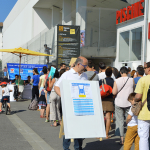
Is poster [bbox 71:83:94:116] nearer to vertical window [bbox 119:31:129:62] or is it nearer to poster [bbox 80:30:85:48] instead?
vertical window [bbox 119:31:129:62]

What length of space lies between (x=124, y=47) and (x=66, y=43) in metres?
4.06

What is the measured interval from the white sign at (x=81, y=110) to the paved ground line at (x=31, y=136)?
1.75 metres

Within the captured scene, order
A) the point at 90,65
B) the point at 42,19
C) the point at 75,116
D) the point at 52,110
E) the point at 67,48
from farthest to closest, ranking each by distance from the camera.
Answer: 1. the point at 42,19
2. the point at 67,48
3. the point at 52,110
4. the point at 90,65
5. the point at 75,116

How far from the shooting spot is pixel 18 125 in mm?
8766

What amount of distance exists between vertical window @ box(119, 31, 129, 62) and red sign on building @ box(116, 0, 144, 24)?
1.00m

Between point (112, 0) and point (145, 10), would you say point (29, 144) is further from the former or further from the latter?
point (112, 0)

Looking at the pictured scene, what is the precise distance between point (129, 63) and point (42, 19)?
19.0 meters

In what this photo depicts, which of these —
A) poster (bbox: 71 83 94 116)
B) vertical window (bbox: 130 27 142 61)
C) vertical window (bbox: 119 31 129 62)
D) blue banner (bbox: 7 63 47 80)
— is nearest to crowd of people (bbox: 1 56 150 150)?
poster (bbox: 71 83 94 116)

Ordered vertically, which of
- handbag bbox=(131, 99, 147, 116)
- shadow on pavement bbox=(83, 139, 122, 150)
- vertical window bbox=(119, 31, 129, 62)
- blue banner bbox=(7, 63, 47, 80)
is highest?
vertical window bbox=(119, 31, 129, 62)

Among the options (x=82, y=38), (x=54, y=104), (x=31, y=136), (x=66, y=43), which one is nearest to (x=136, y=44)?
(x=82, y=38)

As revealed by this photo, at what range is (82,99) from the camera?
4695mm

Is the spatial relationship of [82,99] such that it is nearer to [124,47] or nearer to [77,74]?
[77,74]

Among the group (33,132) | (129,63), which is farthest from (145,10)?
(33,132)

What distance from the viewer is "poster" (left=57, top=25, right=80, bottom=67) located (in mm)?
18562
